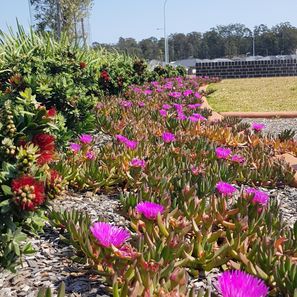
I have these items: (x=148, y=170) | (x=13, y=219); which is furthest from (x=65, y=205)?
(x=13, y=219)

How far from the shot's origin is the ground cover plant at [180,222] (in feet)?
4.48

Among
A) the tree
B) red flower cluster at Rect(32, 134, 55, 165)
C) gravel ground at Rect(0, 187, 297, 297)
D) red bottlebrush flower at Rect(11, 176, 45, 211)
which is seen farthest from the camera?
the tree

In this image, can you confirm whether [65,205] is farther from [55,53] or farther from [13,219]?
[55,53]

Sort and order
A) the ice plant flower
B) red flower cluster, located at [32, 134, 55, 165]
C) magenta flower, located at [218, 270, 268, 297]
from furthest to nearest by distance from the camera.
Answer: the ice plant flower
red flower cluster, located at [32, 134, 55, 165]
magenta flower, located at [218, 270, 268, 297]


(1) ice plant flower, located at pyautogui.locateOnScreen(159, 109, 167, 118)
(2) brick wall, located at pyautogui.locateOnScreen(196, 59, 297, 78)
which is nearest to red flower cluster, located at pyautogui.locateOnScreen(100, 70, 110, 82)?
(1) ice plant flower, located at pyautogui.locateOnScreen(159, 109, 167, 118)

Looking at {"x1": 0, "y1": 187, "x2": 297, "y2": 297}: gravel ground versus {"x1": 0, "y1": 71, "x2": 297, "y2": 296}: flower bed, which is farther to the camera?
{"x1": 0, "y1": 187, "x2": 297, "y2": 297}: gravel ground

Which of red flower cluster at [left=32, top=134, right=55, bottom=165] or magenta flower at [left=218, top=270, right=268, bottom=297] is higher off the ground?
red flower cluster at [left=32, top=134, right=55, bottom=165]

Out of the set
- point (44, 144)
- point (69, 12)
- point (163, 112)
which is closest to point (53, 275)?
point (44, 144)

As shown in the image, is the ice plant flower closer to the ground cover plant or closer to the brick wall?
the ground cover plant

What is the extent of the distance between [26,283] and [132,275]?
41cm

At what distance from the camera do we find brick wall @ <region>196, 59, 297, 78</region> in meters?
21.4

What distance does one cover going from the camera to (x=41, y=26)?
2044 centimetres

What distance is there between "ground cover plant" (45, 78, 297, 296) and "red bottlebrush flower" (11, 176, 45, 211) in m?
0.22

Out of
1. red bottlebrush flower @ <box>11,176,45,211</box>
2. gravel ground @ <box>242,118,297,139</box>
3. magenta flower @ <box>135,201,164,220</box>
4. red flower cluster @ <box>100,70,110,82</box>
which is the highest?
red flower cluster @ <box>100,70,110,82</box>
